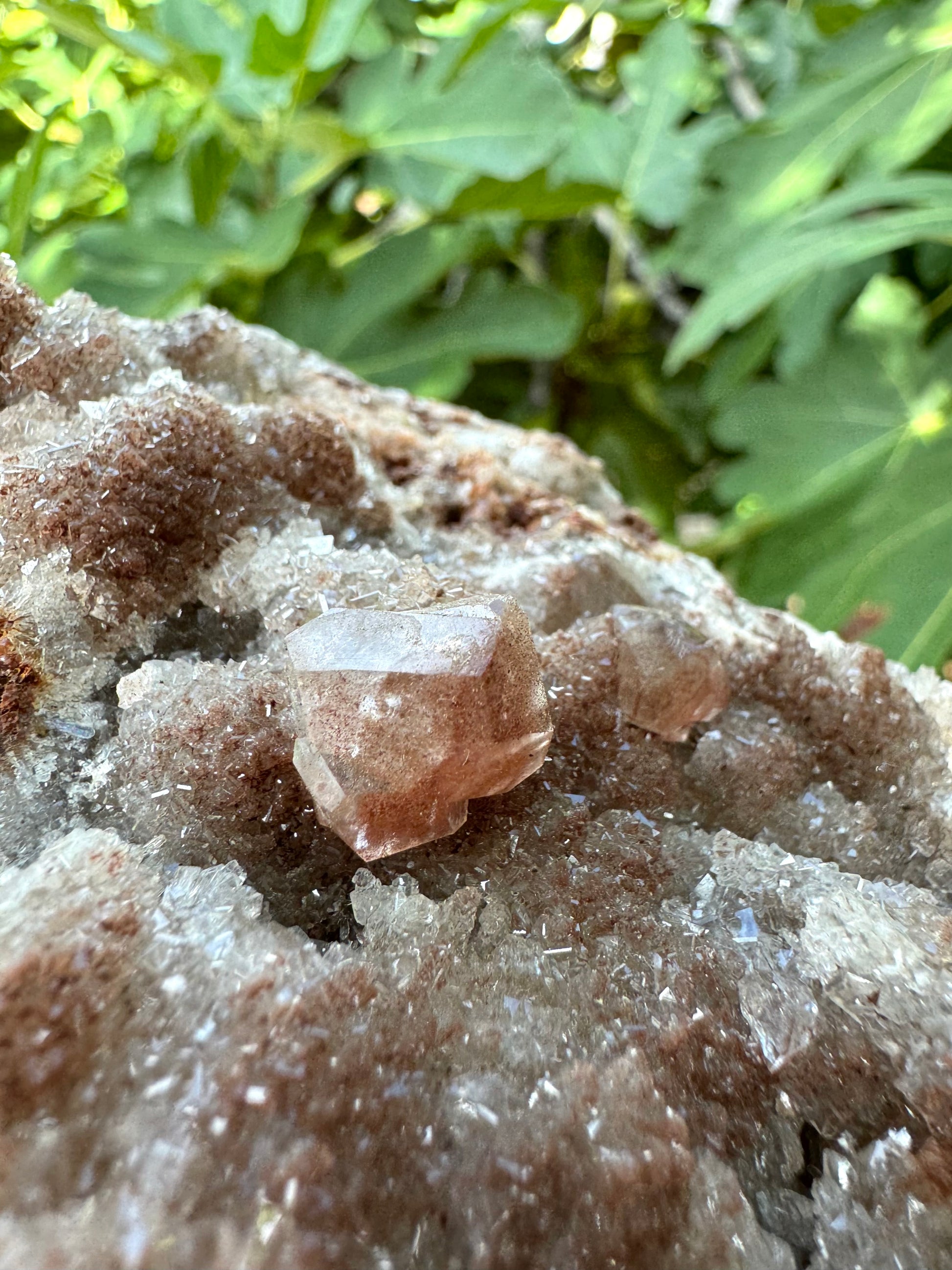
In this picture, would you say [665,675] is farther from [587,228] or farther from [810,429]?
[587,228]

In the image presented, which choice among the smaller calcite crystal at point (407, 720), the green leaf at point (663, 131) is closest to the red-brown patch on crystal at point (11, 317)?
the smaller calcite crystal at point (407, 720)

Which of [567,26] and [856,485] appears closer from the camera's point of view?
[856,485]

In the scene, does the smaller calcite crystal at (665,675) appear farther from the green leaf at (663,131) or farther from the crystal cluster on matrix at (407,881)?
the green leaf at (663,131)

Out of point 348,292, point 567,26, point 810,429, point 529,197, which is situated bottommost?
point 348,292

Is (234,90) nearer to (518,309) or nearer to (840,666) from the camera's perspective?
(518,309)

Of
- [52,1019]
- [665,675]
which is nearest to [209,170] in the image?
[665,675]

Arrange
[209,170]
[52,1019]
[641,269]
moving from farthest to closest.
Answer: [641,269] < [209,170] < [52,1019]

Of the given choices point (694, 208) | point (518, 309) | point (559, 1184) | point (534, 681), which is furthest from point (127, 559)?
point (694, 208)
